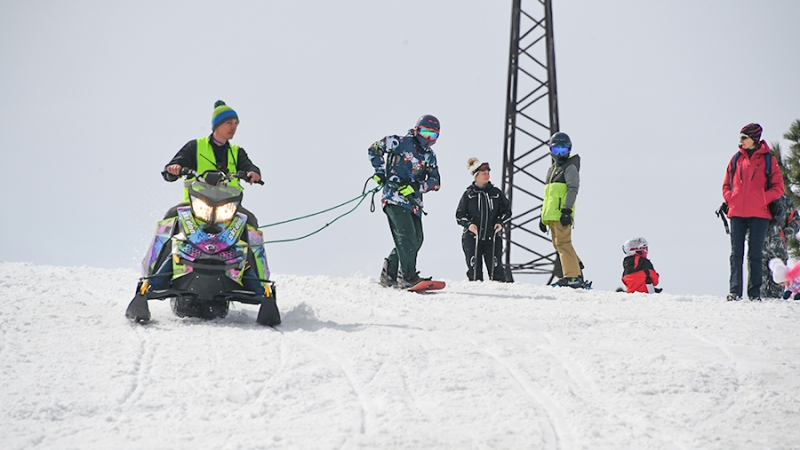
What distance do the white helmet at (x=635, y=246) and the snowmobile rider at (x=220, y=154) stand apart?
5.42m

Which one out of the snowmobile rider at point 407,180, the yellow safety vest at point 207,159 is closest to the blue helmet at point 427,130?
the snowmobile rider at point 407,180

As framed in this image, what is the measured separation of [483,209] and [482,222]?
0.19m

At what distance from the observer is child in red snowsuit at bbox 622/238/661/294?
9648mm

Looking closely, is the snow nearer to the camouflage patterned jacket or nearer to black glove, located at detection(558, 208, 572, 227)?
the camouflage patterned jacket

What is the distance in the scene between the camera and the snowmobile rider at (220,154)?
6.07 metres

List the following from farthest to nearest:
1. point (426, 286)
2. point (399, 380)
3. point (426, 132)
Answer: point (426, 132) < point (426, 286) < point (399, 380)

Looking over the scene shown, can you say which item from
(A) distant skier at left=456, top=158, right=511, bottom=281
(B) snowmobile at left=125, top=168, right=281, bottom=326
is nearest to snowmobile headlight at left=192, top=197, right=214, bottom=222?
(B) snowmobile at left=125, top=168, right=281, bottom=326

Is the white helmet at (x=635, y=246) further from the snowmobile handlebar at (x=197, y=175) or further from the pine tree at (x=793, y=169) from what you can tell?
the pine tree at (x=793, y=169)

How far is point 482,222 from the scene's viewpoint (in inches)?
421

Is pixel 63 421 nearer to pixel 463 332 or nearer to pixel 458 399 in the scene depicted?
pixel 458 399

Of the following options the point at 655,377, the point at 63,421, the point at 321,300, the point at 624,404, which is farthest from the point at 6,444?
the point at 321,300

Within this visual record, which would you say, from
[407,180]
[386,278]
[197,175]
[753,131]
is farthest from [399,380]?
[753,131]

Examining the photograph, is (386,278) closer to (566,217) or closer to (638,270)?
(566,217)

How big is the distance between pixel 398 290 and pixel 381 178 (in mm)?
1306
